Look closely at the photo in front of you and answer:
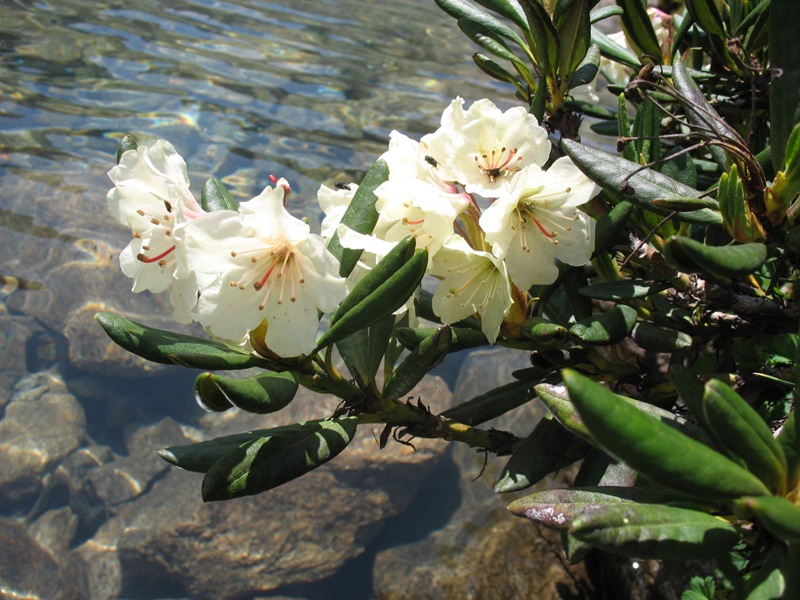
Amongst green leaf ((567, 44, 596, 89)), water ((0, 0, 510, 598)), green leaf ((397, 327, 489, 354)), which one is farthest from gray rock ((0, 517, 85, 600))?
green leaf ((567, 44, 596, 89))

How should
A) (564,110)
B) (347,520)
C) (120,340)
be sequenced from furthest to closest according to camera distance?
(347,520) < (564,110) < (120,340)

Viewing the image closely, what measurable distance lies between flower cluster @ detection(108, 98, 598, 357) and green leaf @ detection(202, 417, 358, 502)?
0.60 feet

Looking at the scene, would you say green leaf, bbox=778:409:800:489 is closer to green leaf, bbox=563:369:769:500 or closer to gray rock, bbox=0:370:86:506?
green leaf, bbox=563:369:769:500

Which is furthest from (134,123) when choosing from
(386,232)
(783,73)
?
(783,73)

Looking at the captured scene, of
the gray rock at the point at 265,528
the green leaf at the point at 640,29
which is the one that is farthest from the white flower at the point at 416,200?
the gray rock at the point at 265,528

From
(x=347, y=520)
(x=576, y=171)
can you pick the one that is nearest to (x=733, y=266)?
(x=576, y=171)

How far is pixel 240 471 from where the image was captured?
1.15m

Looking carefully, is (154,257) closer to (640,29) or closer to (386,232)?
(386,232)

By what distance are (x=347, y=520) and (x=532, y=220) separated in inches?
195

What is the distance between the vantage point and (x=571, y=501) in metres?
1.04

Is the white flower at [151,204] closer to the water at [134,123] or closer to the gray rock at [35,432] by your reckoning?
the water at [134,123]

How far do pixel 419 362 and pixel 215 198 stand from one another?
0.55 metres

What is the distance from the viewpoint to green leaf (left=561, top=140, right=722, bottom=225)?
45.7 inches

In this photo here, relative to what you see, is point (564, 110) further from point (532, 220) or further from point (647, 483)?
point (647, 483)
